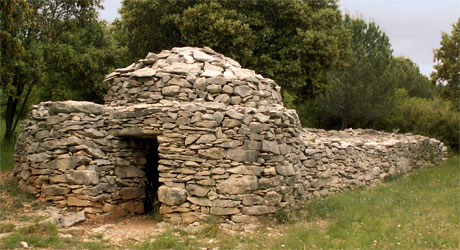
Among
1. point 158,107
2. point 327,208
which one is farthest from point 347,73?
point 158,107

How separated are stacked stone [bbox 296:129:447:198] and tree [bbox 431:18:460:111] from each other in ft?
9.34

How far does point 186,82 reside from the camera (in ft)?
24.8

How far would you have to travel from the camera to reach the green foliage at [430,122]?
17953mm

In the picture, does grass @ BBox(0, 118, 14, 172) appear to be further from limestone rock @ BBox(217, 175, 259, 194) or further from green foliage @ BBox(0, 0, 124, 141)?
limestone rock @ BBox(217, 175, 259, 194)

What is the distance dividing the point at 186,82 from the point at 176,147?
4.74 feet

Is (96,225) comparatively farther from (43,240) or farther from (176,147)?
(176,147)

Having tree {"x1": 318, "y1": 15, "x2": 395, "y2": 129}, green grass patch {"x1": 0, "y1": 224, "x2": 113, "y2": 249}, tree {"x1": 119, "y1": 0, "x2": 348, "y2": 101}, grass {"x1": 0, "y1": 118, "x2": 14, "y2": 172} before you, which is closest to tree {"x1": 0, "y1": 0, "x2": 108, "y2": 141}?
grass {"x1": 0, "y1": 118, "x2": 14, "y2": 172}

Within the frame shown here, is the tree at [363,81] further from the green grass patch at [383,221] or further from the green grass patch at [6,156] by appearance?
the green grass patch at [6,156]

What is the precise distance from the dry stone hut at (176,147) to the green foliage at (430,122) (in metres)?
11.6

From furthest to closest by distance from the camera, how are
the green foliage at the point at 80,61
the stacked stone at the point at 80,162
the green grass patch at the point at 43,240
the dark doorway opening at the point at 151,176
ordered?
the green foliage at the point at 80,61, the dark doorway opening at the point at 151,176, the stacked stone at the point at 80,162, the green grass patch at the point at 43,240

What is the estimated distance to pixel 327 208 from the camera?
755 centimetres

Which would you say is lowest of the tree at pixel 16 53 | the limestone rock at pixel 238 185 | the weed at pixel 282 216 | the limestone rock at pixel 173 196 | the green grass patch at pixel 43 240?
the green grass patch at pixel 43 240

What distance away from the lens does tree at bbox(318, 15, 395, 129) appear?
16406 millimetres

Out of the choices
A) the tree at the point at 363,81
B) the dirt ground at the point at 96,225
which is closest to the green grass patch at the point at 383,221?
the dirt ground at the point at 96,225
